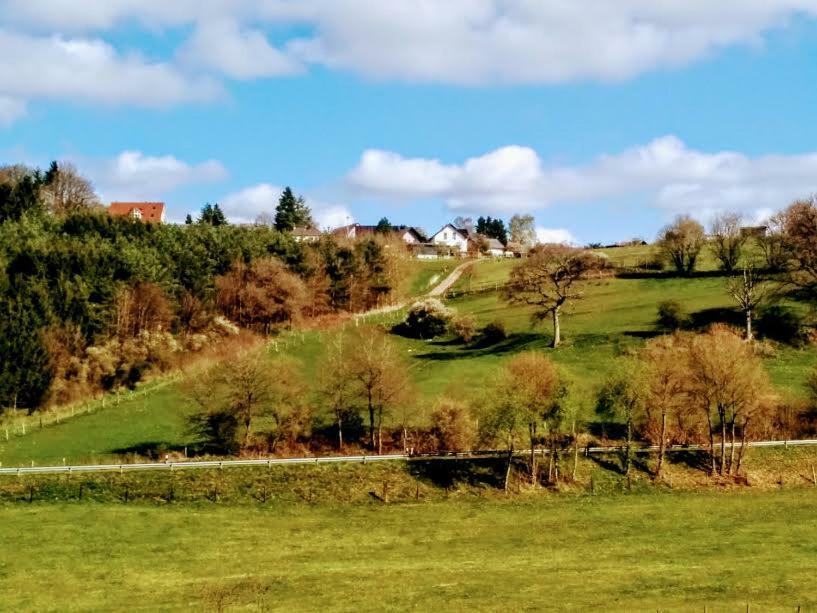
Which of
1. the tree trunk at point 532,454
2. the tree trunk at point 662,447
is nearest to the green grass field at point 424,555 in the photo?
the tree trunk at point 532,454

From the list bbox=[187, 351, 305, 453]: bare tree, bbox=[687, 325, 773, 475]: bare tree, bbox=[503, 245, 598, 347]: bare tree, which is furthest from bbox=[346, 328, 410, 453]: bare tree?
bbox=[503, 245, 598, 347]: bare tree

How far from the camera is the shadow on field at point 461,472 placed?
172ft

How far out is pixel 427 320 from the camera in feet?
325

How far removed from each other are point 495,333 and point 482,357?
928cm

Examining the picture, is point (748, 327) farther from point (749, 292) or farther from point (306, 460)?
point (306, 460)

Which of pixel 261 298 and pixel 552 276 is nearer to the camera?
pixel 552 276

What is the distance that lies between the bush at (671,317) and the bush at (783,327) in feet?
26.5

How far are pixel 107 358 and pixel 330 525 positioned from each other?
4466cm

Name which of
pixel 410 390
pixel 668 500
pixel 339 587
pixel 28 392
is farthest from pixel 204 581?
pixel 28 392

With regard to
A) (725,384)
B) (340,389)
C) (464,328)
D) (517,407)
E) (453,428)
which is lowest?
(453,428)

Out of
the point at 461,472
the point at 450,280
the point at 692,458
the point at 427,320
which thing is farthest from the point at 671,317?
the point at 450,280

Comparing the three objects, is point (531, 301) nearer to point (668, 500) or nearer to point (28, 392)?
point (668, 500)

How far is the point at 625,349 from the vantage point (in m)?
80.2

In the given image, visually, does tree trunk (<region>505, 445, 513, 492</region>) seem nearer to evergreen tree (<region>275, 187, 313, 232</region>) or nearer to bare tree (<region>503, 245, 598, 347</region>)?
bare tree (<region>503, 245, 598, 347</region>)
